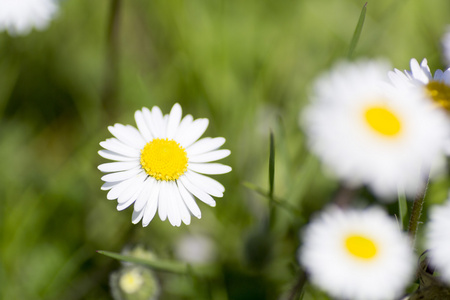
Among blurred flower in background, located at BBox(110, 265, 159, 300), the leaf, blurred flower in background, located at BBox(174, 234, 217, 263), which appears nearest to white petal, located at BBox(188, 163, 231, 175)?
the leaf

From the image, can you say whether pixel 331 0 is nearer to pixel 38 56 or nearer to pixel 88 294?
Answer: pixel 38 56

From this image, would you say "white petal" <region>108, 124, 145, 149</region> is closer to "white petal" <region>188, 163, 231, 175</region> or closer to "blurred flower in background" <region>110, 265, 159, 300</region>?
"white petal" <region>188, 163, 231, 175</region>

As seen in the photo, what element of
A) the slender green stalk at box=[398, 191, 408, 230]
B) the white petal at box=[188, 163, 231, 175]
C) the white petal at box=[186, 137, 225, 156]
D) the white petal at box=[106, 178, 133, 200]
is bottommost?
the white petal at box=[106, 178, 133, 200]

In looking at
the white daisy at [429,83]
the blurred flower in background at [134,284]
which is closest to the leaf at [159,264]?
the blurred flower in background at [134,284]

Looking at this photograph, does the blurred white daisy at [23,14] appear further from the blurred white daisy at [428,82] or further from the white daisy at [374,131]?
the blurred white daisy at [428,82]

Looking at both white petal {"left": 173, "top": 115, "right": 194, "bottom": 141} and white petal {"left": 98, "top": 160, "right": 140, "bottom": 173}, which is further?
white petal {"left": 173, "top": 115, "right": 194, "bottom": 141}

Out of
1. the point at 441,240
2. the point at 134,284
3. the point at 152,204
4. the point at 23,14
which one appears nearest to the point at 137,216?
the point at 152,204
